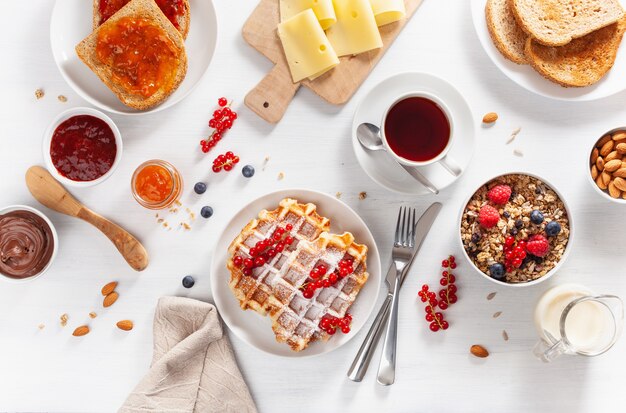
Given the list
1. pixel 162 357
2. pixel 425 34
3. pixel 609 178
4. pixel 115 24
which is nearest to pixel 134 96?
pixel 115 24

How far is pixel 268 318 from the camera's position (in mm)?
2260

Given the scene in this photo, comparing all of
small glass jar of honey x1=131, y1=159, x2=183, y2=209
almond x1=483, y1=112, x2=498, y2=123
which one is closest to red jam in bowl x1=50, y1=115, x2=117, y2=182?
small glass jar of honey x1=131, y1=159, x2=183, y2=209

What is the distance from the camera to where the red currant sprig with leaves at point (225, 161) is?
2276mm

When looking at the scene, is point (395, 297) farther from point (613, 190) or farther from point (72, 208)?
point (72, 208)

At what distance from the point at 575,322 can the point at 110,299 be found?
75.5 inches

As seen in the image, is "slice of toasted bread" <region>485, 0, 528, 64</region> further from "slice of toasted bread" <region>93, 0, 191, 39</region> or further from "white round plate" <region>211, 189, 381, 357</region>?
"slice of toasted bread" <region>93, 0, 191, 39</region>

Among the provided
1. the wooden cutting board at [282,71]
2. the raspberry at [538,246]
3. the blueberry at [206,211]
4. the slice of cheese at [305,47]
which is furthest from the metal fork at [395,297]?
the blueberry at [206,211]

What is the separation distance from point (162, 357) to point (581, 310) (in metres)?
1.71

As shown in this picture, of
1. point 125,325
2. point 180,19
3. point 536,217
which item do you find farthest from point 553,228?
point 125,325

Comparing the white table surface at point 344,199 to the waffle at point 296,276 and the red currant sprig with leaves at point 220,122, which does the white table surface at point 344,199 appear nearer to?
the red currant sprig with leaves at point 220,122

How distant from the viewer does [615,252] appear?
2.30 m

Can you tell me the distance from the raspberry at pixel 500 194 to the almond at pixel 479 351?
648mm

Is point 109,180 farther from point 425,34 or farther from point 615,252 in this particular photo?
point 615,252

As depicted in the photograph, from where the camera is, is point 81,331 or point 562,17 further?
point 81,331
